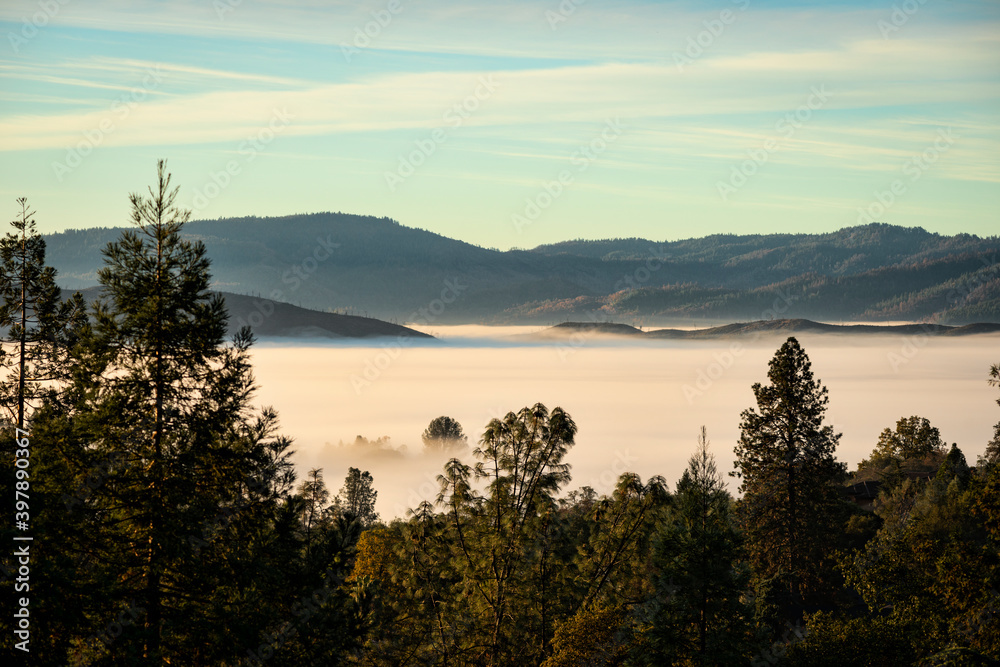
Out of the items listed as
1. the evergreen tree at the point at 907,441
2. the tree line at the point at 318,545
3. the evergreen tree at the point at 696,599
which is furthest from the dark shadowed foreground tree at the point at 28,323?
the evergreen tree at the point at 907,441

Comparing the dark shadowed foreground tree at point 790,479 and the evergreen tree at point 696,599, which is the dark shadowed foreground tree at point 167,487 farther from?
the dark shadowed foreground tree at point 790,479

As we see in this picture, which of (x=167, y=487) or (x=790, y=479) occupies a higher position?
(x=167, y=487)

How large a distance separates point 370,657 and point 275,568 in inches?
405

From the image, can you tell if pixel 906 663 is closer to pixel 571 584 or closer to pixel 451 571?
pixel 571 584

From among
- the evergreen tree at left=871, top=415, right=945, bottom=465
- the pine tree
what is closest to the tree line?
the pine tree

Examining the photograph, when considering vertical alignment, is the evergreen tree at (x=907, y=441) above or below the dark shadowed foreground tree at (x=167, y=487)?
below

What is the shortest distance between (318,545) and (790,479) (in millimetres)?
37183

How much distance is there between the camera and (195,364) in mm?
22359

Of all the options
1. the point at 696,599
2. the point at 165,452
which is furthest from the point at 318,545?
the point at 696,599

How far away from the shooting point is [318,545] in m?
25.8

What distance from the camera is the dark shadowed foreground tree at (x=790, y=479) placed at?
177 feet

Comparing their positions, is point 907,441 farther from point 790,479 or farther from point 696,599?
point 696,599

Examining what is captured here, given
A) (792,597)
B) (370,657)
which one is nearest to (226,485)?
(370,657)

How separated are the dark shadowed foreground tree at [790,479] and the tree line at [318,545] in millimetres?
290
